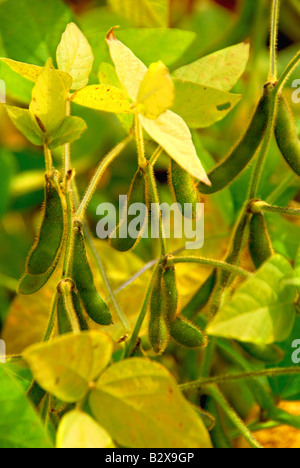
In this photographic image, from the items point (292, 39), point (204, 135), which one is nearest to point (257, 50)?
point (204, 135)

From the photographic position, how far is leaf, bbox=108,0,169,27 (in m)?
1.08

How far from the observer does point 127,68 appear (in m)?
0.59

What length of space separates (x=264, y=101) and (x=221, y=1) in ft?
4.89

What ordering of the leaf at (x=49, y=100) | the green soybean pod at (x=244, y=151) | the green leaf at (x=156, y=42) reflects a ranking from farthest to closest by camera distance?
the green leaf at (x=156, y=42) < the green soybean pod at (x=244, y=151) < the leaf at (x=49, y=100)

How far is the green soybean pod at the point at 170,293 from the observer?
26.0 inches

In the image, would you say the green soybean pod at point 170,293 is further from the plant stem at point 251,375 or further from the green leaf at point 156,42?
the green leaf at point 156,42

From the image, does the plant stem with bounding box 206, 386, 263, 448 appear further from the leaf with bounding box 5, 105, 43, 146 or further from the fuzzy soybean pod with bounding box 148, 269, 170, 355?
the leaf with bounding box 5, 105, 43, 146

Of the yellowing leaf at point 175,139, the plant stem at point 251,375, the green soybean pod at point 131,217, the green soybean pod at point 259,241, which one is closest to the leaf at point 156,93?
the yellowing leaf at point 175,139

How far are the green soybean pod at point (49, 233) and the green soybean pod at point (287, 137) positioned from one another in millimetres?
264

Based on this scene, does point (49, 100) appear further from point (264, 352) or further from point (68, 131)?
point (264, 352)

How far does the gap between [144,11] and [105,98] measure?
55 centimetres

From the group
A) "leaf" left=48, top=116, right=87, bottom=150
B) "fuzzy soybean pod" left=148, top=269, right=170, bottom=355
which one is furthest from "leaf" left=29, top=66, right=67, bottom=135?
"fuzzy soybean pod" left=148, top=269, right=170, bottom=355
